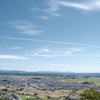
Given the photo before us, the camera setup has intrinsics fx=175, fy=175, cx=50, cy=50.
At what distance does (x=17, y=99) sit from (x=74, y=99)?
21099 millimetres

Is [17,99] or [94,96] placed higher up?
[94,96]

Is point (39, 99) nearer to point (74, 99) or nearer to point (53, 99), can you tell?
point (53, 99)

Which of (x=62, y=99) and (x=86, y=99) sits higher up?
(x=86, y=99)

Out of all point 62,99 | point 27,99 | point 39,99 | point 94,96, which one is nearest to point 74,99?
point 62,99

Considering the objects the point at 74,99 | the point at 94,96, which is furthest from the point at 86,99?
the point at 74,99

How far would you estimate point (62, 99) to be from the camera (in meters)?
66.4

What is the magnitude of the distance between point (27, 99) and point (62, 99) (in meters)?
13.2

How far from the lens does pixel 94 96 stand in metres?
25.2

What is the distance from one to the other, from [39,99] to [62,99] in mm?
8726

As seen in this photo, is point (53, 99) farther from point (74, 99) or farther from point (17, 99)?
point (17, 99)

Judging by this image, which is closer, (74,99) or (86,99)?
(86,99)

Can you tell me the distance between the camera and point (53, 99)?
219 feet

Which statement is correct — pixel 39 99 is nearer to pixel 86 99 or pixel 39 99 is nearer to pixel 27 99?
pixel 27 99

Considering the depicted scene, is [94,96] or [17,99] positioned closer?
[94,96]
